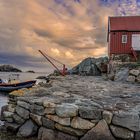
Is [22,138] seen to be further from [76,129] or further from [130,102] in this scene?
[130,102]

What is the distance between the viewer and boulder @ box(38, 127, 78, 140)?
635 centimetres

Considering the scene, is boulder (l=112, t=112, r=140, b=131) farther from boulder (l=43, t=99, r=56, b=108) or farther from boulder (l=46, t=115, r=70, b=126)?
boulder (l=43, t=99, r=56, b=108)

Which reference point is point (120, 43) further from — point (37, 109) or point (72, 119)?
point (72, 119)

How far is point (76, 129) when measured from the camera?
630 cm

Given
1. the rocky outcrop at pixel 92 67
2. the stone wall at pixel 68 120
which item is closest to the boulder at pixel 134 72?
the stone wall at pixel 68 120

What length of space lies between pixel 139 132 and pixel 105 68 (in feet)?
97.7

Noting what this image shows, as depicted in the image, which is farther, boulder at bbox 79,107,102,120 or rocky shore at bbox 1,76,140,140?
boulder at bbox 79,107,102,120

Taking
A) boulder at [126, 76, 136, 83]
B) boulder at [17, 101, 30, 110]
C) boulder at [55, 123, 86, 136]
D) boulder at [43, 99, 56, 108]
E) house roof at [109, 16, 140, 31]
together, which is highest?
house roof at [109, 16, 140, 31]

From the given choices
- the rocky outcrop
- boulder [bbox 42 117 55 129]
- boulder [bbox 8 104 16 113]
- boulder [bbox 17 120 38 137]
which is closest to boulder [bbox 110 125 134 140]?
boulder [bbox 42 117 55 129]

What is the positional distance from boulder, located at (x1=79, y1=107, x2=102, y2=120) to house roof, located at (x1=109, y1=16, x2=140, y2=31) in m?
25.4

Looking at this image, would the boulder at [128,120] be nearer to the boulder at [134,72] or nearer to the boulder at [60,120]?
the boulder at [60,120]

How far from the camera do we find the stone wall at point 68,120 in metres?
5.95

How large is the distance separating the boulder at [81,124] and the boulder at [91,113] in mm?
114

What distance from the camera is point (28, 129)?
695cm
